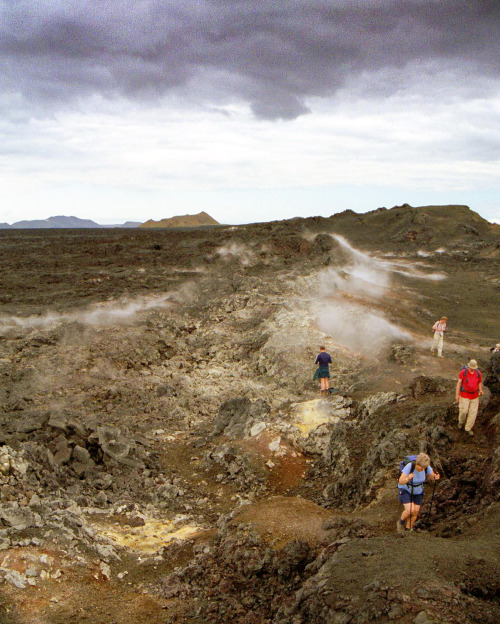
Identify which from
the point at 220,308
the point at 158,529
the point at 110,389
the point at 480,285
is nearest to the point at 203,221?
the point at 480,285

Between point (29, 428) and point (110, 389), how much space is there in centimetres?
381

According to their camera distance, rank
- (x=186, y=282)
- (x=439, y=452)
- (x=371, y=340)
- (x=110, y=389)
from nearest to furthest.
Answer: (x=439, y=452) < (x=110, y=389) < (x=371, y=340) < (x=186, y=282)

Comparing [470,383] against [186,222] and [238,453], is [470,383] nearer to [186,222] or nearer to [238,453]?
[238,453]

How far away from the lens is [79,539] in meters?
7.48

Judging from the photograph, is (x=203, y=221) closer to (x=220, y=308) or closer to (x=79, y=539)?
(x=220, y=308)

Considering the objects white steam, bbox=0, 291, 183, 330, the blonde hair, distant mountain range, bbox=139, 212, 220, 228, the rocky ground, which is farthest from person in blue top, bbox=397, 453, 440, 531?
distant mountain range, bbox=139, 212, 220, 228

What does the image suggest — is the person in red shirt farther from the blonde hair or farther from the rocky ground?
the blonde hair

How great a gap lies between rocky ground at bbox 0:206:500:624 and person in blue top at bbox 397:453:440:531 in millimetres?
316

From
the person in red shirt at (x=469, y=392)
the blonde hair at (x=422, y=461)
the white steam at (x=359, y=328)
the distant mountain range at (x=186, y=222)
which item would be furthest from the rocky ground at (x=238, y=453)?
the distant mountain range at (x=186, y=222)

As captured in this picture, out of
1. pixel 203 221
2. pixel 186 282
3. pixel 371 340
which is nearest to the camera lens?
pixel 371 340

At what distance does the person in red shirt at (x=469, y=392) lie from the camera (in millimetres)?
8562

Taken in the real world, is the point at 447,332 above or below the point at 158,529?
above

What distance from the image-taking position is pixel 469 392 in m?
8.58

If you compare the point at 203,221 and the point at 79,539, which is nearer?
the point at 79,539
